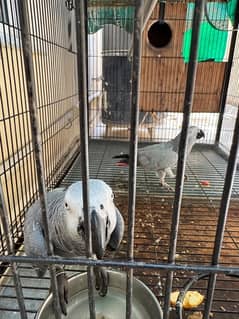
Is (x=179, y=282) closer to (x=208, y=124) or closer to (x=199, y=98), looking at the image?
(x=199, y=98)

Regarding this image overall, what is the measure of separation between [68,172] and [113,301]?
1341mm

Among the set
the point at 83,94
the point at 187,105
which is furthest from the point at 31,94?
the point at 187,105

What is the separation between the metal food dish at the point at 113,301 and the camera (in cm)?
81

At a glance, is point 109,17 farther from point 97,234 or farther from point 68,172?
point 97,234

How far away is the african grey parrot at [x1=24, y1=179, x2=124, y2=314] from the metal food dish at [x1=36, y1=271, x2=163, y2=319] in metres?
0.04

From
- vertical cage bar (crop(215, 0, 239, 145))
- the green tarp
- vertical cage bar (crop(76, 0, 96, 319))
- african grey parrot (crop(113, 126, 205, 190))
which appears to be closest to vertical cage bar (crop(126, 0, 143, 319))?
Result: vertical cage bar (crop(76, 0, 96, 319))

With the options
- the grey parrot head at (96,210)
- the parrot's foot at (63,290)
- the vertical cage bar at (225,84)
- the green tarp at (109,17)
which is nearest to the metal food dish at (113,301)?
the parrot's foot at (63,290)

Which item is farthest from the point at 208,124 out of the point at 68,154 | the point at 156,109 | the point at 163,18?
the point at 68,154

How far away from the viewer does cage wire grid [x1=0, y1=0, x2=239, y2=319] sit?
3.42 feet

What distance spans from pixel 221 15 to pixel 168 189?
175cm

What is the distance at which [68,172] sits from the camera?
6.89ft

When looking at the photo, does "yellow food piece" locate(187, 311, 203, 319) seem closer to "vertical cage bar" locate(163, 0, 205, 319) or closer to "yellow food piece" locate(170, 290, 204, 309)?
"yellow food piece" locate(170, 290, 204, 309)

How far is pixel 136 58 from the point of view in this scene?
0.36 m

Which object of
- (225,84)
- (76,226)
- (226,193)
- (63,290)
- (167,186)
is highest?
(225,84)
